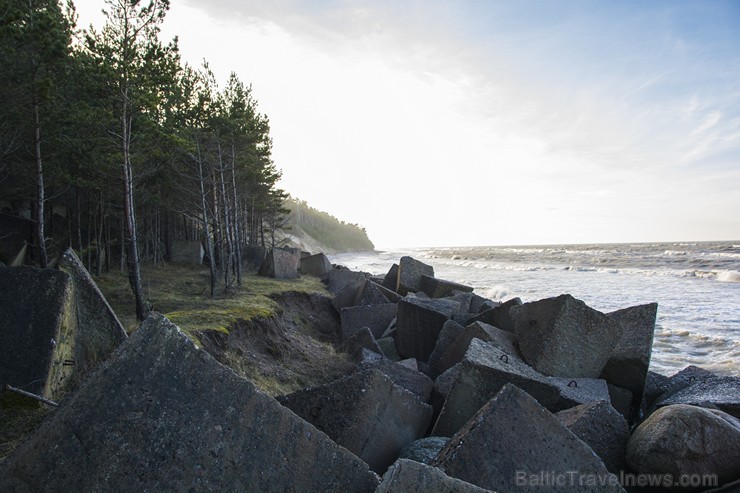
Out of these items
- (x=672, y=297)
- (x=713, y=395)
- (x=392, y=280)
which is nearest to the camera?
(x=713, y=395)

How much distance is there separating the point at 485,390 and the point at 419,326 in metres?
4.07

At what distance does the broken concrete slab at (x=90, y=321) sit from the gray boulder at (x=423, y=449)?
3894 mm

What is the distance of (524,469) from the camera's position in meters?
2.78

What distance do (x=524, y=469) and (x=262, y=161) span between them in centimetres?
2351

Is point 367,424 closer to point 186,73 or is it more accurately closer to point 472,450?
point 472,450

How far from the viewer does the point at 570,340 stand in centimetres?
575

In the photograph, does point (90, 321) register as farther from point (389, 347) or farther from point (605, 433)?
point (605, 433)

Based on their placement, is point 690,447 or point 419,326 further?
point 419,326

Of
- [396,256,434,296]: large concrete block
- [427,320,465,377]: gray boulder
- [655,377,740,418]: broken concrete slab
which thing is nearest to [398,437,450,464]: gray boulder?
[655,377,740,418]: broken concrete slab

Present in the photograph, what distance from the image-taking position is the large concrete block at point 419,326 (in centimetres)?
824

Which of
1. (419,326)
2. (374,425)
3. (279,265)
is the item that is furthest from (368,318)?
(279,265)

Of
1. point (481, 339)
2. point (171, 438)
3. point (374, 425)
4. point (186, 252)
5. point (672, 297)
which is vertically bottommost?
point (672, 297)

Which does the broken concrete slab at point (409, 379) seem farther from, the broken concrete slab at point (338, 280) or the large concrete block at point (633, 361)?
the broken concrete slab at point (338, 280)

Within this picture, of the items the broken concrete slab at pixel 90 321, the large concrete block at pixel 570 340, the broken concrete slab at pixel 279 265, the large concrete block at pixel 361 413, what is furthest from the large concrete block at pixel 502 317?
the broken concrete slab at pixel 279 265
